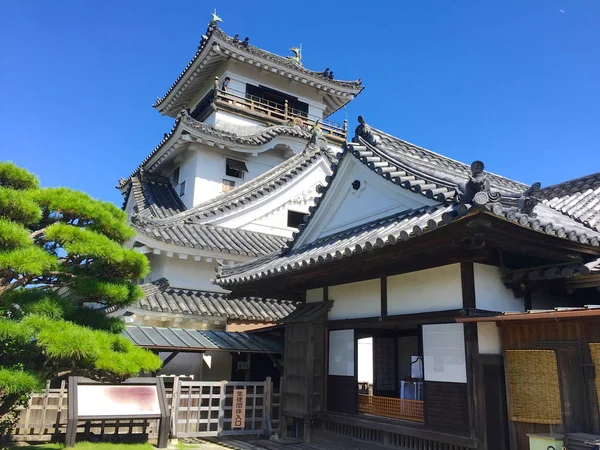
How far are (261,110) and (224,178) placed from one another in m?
4.68

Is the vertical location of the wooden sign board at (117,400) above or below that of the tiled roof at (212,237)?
below

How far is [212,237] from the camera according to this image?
613 inches

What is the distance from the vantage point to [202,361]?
47.2 feet

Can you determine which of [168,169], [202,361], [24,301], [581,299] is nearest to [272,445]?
[202,361]

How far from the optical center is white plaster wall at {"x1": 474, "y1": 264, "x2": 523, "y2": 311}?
7.46 metres

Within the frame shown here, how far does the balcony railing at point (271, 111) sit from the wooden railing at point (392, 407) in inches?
608

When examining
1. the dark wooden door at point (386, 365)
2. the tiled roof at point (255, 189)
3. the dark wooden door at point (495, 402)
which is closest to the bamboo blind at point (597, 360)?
the dark wooden door at point (495, 402)

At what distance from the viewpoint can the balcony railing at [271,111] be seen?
21.5 m

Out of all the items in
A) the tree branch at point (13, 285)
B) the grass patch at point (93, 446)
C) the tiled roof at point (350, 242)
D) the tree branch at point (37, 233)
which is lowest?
the grass patch at point (93, 446)

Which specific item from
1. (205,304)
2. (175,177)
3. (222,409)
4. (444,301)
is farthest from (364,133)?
(175,177)

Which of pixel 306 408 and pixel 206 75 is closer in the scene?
pixel 306 408

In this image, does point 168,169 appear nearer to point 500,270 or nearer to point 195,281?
point 195,281

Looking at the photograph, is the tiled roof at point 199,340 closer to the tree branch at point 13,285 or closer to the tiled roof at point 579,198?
the tree branch at point 13,285

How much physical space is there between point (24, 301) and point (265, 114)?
57.3 ft
